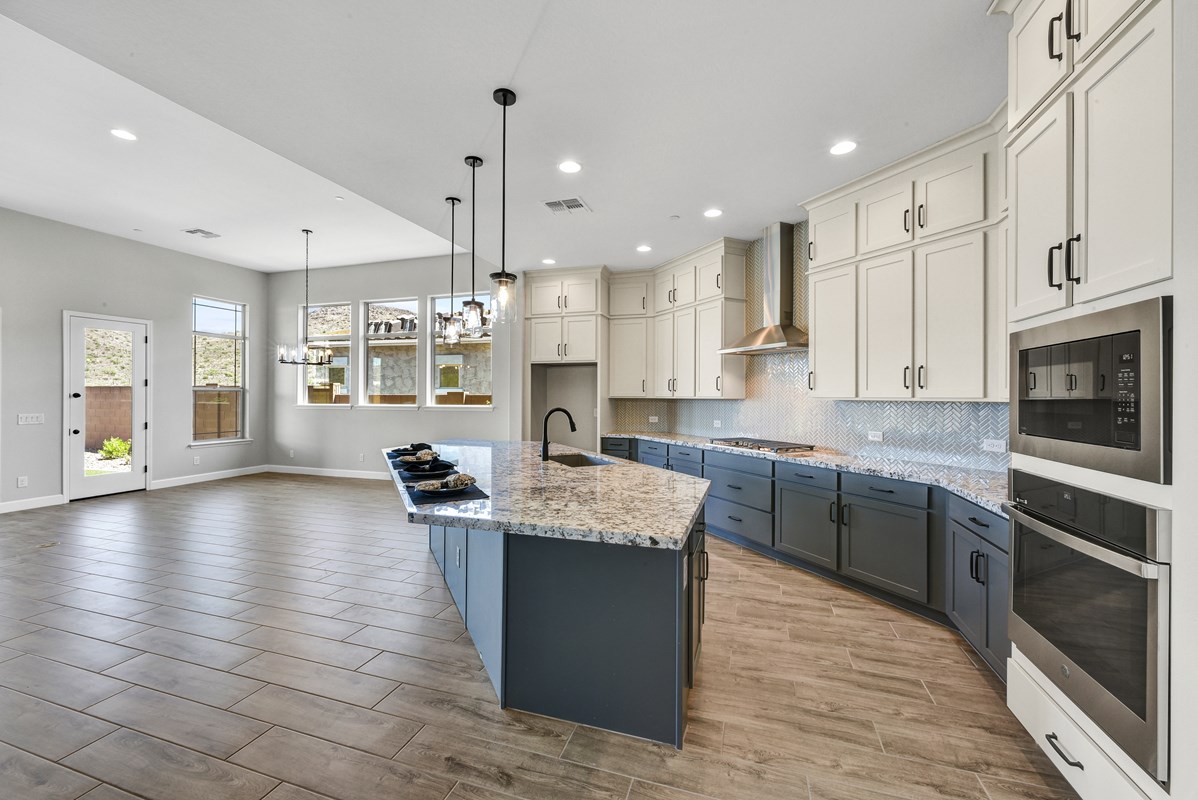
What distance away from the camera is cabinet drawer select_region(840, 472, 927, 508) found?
2947 mm

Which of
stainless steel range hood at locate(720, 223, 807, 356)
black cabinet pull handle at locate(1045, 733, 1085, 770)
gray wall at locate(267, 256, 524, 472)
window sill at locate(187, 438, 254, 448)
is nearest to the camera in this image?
black cabinet pull handle at locate(1045, 733, 1085, 770)

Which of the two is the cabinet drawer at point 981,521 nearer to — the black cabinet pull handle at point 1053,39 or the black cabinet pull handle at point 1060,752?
the black cabinet pull handle at point 1060,752

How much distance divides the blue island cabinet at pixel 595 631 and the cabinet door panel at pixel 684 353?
10.9ft

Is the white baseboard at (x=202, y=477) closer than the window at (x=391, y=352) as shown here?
Yes

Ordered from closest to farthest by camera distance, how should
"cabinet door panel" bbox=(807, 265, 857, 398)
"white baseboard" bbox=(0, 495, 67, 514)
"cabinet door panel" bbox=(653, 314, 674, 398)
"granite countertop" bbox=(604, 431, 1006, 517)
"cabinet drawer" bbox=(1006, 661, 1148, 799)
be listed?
"cabinet drawer" bbox=(1006, 661, 1148, 799)
"granite countertop" bbox=(604, 431, 1006, 517)
"cabinet door panel" bbox=(807, 265, 857, 398)
"white baseboard" bbox=(0, 495, 67, 514)
"cabinet door panel" bbox=(653, 314, 674, 398)

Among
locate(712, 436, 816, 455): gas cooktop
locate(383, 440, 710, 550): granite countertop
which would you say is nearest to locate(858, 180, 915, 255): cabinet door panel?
locate(712, 436, 816, 455): gas cooktop

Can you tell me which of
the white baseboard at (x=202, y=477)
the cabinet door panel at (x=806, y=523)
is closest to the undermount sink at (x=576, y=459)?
the cabinet door panel at (x=806, y=523)

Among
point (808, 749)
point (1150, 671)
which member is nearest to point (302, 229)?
point (808, 749)

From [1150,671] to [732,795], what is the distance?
3.85ft

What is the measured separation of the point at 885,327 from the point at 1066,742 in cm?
241

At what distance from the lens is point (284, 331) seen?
8.38m

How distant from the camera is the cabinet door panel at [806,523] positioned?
138 inches

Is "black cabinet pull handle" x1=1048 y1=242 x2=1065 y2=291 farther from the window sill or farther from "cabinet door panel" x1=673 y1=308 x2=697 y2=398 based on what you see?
the window sill

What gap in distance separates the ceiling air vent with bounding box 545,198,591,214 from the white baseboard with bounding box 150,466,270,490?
22.2 ft
